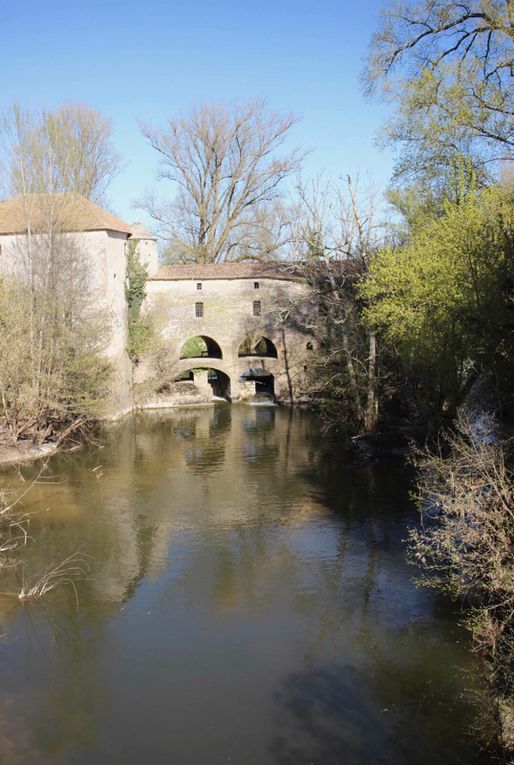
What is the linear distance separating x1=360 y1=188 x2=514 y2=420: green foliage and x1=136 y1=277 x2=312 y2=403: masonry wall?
11.1 meters

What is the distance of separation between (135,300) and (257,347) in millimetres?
10024

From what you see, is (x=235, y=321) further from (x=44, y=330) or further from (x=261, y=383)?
(x=44, y=330)

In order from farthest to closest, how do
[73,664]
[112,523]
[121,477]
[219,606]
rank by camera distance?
[121,477], [112,523], [219,606], [73,664]

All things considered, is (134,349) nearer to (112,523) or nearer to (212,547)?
(112,523)

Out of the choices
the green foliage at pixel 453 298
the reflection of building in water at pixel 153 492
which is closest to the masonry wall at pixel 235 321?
the reflection of building in water at pixel 153 492

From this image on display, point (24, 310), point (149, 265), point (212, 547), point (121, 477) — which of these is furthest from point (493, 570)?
point (149, 265)

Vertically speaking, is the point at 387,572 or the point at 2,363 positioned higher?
the point at 2,363

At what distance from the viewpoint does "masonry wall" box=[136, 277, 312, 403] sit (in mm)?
29016

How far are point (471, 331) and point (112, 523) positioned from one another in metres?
Answer: 8.15

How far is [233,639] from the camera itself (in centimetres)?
901

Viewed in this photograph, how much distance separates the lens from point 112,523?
44.6 ft

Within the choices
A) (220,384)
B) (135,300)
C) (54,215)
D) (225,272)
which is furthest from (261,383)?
(54,215)

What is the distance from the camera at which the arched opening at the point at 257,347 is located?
3272cm

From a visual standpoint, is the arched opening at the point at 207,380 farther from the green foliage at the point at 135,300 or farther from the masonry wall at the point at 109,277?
the masonry wall at the point at 109,277
